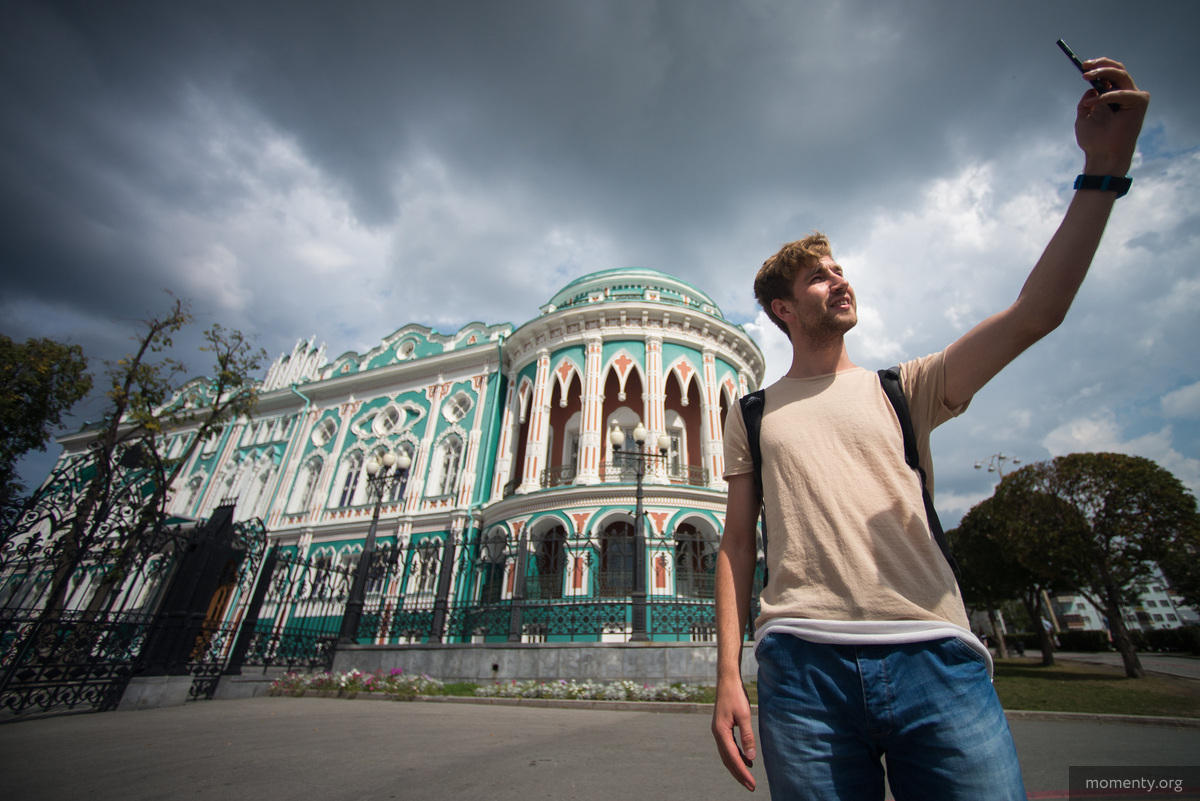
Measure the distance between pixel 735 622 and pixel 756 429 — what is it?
1.94 feet

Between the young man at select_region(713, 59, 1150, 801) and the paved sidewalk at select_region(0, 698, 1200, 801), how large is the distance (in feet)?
6.78

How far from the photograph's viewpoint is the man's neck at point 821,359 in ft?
5.48

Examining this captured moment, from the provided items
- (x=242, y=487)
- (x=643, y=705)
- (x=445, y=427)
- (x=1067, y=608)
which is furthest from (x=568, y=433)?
(x=1067, y=608)

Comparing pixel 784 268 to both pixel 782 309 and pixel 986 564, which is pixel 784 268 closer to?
pixel 782 309

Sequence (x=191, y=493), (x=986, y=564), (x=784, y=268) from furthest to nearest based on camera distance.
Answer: (x=191, y=493) → (x=986, y=564) → (x=784, y=268)

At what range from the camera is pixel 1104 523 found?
571 inches

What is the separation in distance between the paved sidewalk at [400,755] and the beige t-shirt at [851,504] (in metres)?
2.19

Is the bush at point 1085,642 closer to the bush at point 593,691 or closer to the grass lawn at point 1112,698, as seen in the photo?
the grass lawn at point 1112,698

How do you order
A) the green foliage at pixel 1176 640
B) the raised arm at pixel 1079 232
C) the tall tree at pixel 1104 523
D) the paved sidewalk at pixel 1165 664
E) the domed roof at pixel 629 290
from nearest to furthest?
the raised arm at pixel 1079 232 < the tall tree at pixel 1104 523 < the paved sidewalk at pixel 1165 664 < the domed roof at pixel 629 290 < the green foliage at pixel 1176 640

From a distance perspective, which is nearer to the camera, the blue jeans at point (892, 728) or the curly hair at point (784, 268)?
the blue jeans at point (892, 728)

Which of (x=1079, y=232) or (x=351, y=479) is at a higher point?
(x=351, y=479)

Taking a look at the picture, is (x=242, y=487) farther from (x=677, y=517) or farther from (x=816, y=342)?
(x=816, y=342)

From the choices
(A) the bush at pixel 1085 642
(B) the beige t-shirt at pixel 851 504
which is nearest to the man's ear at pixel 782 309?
(B) the beige t-shirt at pixel 851 504

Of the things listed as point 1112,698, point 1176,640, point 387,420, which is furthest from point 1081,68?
point 1176,640
